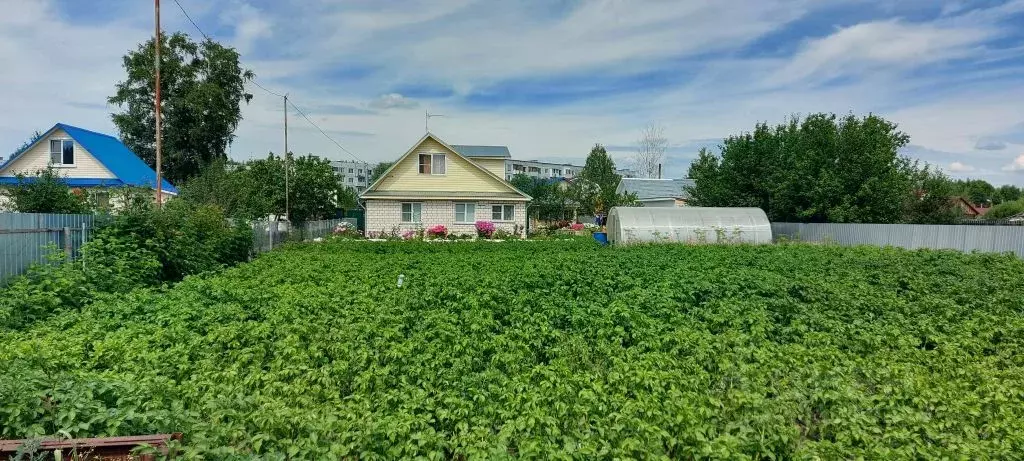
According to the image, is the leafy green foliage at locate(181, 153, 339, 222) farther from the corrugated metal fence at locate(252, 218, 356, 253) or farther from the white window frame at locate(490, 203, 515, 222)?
the white window frame at locate(490, 203, 515, 222)

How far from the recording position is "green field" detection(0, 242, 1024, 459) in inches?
162

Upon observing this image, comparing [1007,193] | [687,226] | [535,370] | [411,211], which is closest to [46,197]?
[535,370]

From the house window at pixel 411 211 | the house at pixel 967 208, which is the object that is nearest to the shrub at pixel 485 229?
the house window at pixel 411 211

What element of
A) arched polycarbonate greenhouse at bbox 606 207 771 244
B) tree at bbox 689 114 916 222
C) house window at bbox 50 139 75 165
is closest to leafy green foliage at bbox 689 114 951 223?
tree at bbox 689 114 916 222

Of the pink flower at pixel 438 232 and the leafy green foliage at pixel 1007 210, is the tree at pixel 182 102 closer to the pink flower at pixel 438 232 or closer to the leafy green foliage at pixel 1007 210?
the pink flower at pixel 438 232

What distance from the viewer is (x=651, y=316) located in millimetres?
8258

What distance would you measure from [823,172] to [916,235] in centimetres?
575

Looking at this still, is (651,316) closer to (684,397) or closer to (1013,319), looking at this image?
(684,397)

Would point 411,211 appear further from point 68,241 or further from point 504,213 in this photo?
point 68,241

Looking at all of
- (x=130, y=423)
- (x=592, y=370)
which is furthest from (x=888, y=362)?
(x=130, y=423)

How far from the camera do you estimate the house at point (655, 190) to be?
170 feet

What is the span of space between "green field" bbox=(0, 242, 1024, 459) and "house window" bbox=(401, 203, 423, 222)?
21417mm

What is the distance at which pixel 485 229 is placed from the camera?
31.3 meters

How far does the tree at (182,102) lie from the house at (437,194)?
18339 mm
